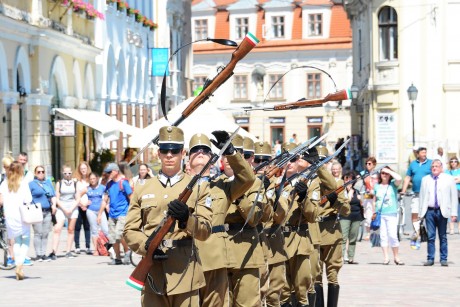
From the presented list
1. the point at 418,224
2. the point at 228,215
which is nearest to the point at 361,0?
the point at 418,224

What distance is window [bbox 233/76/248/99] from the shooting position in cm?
9244

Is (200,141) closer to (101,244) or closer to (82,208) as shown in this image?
(101,244)

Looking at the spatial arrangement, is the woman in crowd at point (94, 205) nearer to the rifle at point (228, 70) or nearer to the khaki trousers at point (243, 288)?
the khaki trousers at point (243, 288)

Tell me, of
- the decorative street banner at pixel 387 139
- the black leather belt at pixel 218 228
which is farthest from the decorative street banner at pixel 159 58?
the black leather belt at pixel 218 228

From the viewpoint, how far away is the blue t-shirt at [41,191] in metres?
21.7

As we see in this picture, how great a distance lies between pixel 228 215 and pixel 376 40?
3444 cm

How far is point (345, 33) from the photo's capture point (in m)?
90.4

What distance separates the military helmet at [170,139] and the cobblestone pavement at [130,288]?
6.44 m

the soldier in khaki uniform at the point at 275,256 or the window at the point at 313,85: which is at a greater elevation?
the window at the point at 313,85

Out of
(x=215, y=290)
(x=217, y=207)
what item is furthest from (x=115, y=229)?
(x=215, y=290)

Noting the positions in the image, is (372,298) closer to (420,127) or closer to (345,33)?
(420,127)

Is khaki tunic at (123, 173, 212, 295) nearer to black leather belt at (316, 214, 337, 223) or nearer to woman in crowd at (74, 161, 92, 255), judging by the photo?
black leather belt at (316, 214, 337, 223)

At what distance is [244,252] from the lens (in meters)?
11.5

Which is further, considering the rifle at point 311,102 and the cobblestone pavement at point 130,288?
the cobblestone pavement at point 130,288
